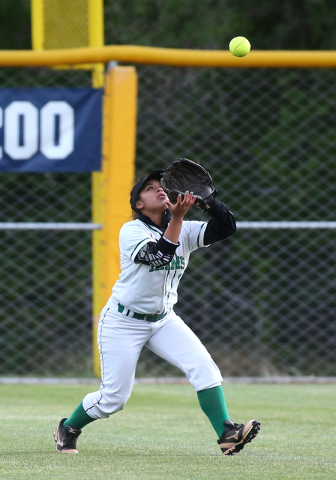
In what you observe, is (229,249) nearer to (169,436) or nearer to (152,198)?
(169,436)

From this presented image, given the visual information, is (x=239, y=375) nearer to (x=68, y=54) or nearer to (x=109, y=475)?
(x=68, y=54)

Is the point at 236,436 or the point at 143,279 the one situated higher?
the point at 143,279

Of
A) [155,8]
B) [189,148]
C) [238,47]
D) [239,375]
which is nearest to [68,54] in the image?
[238,47]

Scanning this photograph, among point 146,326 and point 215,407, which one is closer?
point 215,407

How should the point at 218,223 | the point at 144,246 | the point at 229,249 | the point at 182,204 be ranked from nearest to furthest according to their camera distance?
the point at 182,204, the point at 144,246, the point at 218,223, the point at 229,249

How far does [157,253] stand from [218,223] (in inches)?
19.1

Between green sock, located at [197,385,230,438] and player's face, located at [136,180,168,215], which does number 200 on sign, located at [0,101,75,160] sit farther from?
green sock, located at [197,385,230,438]

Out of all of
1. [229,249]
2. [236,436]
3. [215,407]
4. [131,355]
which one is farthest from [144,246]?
[229,249]

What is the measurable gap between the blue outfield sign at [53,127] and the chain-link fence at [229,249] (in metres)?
1.92

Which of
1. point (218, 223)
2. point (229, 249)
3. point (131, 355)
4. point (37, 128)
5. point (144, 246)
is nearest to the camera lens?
point (144, 246)

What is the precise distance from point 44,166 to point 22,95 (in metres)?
0.61

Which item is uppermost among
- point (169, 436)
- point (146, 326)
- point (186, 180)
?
point (186, 180)

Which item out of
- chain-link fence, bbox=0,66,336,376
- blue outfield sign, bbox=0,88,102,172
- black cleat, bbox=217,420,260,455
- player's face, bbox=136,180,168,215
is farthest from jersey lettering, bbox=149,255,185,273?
chain-link fence, bbox=0,66,336,376

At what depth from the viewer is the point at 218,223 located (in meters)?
4.00
